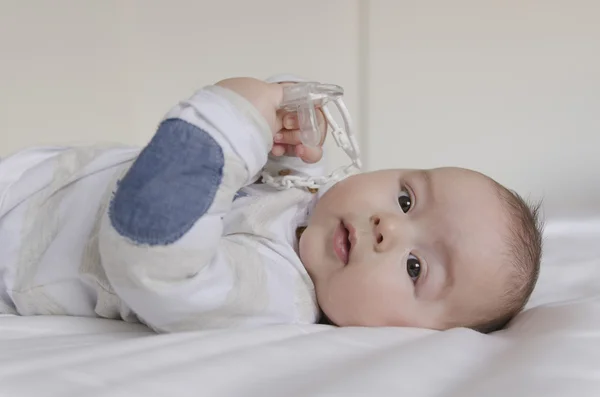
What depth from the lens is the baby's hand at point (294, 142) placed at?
2.72 ft

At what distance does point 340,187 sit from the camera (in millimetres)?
890

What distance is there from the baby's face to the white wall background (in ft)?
2.73

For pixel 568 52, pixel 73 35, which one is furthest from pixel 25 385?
pixel 568 52

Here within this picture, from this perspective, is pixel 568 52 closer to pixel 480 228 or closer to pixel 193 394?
pixel 480 228

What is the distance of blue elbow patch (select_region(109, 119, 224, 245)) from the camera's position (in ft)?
1.96

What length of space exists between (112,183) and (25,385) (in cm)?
37

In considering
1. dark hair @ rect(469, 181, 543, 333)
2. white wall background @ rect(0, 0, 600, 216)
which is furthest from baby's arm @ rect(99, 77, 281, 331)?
white wall background @ rect(0, 0, 600, 216)

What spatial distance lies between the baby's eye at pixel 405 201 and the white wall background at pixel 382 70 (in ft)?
2.57

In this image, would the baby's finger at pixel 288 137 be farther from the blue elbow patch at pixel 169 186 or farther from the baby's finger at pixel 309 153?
the blue elbow patch at pixel 169 186

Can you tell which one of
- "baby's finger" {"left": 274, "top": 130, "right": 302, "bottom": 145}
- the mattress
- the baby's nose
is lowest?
the mattress

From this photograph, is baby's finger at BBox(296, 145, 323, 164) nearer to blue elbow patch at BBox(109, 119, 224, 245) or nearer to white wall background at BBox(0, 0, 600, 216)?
blue elbow patch at BBox(109, 119, 224, 245)

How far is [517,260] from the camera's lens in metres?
0.81

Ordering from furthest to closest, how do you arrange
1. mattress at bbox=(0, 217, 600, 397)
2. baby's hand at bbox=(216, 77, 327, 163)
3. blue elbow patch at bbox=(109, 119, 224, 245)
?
Answer: baby's hand at bbox=(216, 77, 327, 163) → blue elbow patch at bbox=(109, 119, 224, 245) → mattress at bbox=(0, 217, 600, 397)

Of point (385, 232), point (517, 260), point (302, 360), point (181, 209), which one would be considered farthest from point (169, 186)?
point (517, 260)
